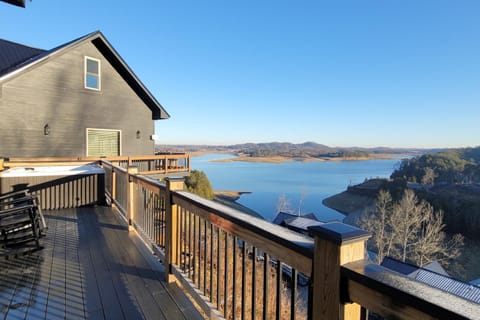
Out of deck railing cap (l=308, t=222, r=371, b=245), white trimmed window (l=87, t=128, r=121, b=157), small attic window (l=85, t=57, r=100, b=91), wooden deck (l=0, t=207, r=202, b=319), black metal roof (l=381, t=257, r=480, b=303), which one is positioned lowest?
black metal roof (l=381, t=257, r=480, b=303)

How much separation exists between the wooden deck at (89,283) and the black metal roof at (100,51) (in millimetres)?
8097

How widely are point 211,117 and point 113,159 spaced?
88.0 feet

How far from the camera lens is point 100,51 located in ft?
34.4

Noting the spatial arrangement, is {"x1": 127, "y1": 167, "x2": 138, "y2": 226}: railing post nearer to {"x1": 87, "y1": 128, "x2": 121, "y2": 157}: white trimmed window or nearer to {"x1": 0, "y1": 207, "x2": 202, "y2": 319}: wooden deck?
{"x1": 0, "y1": 207, "x2": 202, "y2": 319}: wooden deck

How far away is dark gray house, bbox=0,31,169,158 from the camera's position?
8812 millimetres

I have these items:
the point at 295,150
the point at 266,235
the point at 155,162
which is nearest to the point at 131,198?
the point at 266,235

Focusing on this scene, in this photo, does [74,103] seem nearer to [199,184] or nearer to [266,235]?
[266,235]

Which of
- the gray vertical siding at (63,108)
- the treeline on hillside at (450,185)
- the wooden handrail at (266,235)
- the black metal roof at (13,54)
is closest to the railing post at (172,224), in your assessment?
the wooden handrail at (266,235)

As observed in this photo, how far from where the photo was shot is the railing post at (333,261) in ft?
3.33

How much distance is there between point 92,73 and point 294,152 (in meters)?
62.8

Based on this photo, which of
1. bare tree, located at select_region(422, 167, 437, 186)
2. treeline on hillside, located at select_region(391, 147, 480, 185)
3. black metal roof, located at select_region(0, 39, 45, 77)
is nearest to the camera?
black metal roof, located at select_region(0, 39, 45, 77)

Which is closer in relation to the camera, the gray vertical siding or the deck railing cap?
the deck railing cap

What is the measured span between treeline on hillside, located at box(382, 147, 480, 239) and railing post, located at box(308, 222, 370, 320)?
115 feet

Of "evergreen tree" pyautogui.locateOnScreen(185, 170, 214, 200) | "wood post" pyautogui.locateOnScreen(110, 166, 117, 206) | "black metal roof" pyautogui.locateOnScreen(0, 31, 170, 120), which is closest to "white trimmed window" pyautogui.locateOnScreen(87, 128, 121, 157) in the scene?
"black metal roof" pyautogui.locateOnScreen(0, 31, 170, 120)
